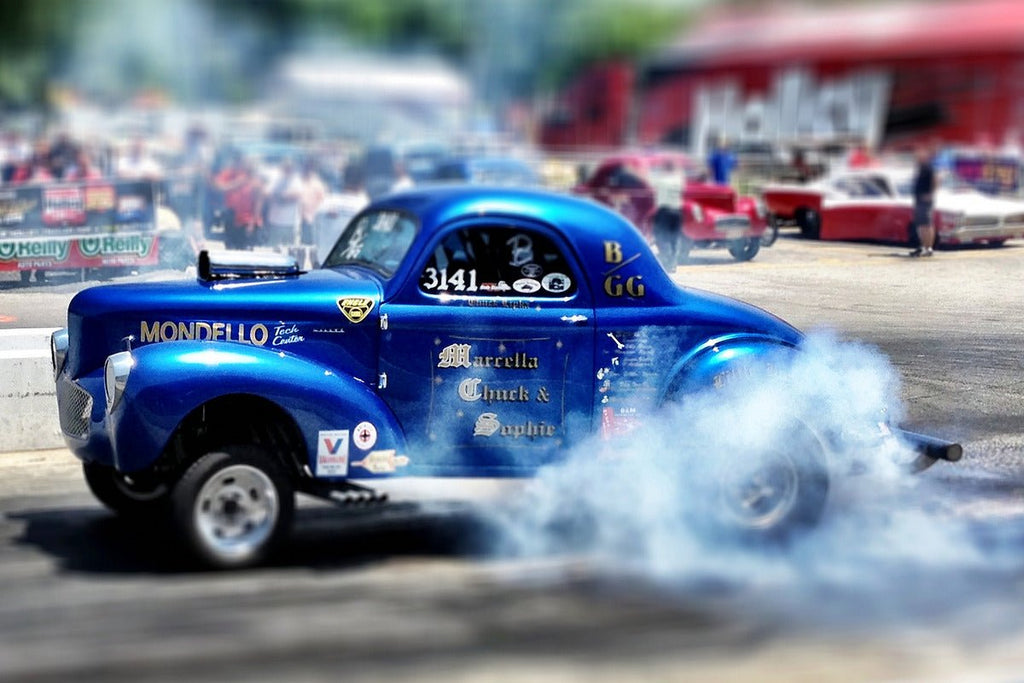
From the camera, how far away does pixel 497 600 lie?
562cm

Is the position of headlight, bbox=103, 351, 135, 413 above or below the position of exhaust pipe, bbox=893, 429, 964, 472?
above

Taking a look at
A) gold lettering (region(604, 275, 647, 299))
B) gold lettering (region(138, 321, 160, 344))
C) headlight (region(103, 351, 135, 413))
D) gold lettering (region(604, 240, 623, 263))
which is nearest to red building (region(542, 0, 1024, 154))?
gold lettering (region(604, 240, 623, 263))

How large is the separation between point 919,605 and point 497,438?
189cm

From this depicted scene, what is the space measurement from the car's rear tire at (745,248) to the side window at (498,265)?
121 inches

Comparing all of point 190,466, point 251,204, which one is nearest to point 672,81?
point 190,466

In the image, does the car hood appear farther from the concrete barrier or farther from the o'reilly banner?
the o'reilly banner

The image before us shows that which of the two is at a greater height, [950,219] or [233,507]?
[950,219]

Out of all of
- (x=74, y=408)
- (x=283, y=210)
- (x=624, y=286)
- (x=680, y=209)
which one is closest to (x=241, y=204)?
(x=283, y=210)

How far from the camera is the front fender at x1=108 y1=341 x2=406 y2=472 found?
5.68 metres

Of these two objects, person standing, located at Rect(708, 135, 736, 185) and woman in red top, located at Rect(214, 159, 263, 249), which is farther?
woman in red top, located at Rect(214, 159, 263, 249)

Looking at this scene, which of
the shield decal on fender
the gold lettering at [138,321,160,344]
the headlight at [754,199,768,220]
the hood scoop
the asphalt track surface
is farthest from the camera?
the headlight at [754,199,768,220]

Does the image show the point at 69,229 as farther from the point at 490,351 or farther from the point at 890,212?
the point at 890,212

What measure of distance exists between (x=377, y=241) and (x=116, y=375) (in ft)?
4.95

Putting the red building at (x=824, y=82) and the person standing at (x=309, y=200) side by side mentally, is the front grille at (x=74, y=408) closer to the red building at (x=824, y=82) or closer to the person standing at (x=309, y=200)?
the red building at (x=824, y=82)
